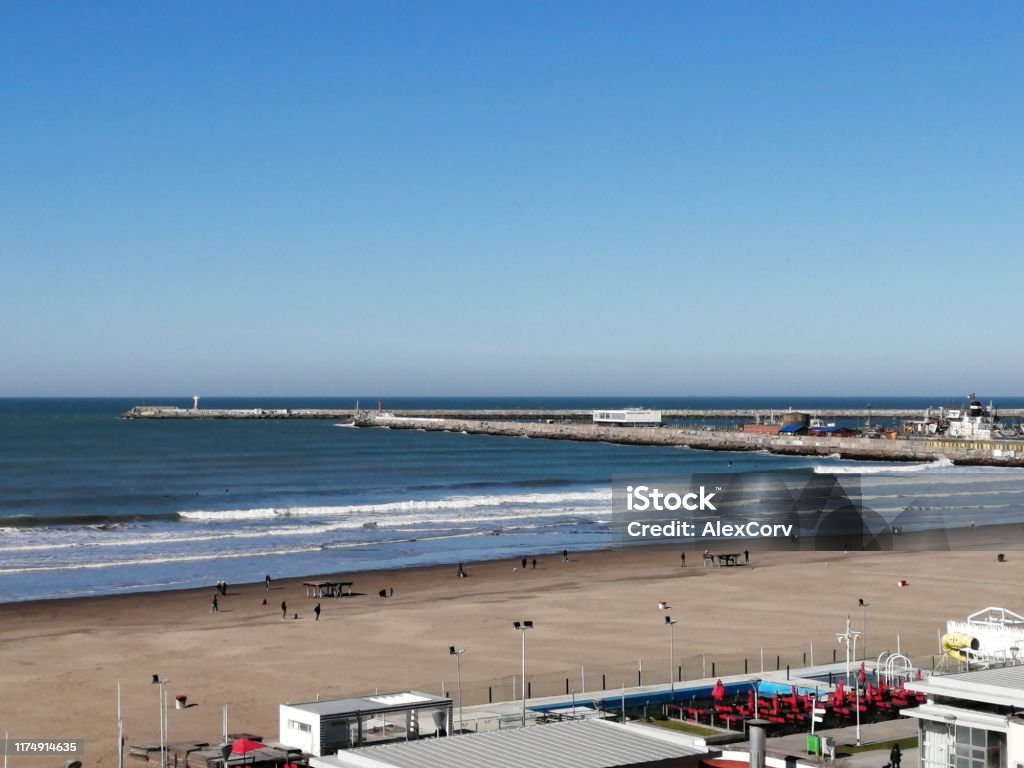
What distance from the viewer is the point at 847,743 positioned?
26828 millimetres

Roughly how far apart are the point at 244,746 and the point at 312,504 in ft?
220

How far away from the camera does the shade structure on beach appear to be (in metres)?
24.1

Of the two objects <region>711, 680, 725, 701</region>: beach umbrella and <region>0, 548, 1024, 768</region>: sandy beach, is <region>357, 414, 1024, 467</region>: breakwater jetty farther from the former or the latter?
<region>711, 680, 725, 701</region>: beach umbrella

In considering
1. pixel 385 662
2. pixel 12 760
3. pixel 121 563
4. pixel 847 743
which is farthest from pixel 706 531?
pixel 12 760

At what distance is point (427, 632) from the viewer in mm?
41875

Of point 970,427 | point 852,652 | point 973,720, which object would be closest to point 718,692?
point 852,652

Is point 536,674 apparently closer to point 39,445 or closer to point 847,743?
point 847,743

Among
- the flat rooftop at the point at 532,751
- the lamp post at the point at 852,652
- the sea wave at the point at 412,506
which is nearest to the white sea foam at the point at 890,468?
the sea wave at the point at 412,506

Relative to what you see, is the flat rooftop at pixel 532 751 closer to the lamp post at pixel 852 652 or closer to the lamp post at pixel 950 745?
the lamp post at pixel 950 745

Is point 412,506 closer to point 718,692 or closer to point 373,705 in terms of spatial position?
point 718,692

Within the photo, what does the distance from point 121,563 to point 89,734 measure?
109 feet

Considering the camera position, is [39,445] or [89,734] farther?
[39,445]

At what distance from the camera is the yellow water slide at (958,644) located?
33438mm

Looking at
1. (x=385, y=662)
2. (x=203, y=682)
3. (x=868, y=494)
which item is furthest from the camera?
(x=868, y=494)
